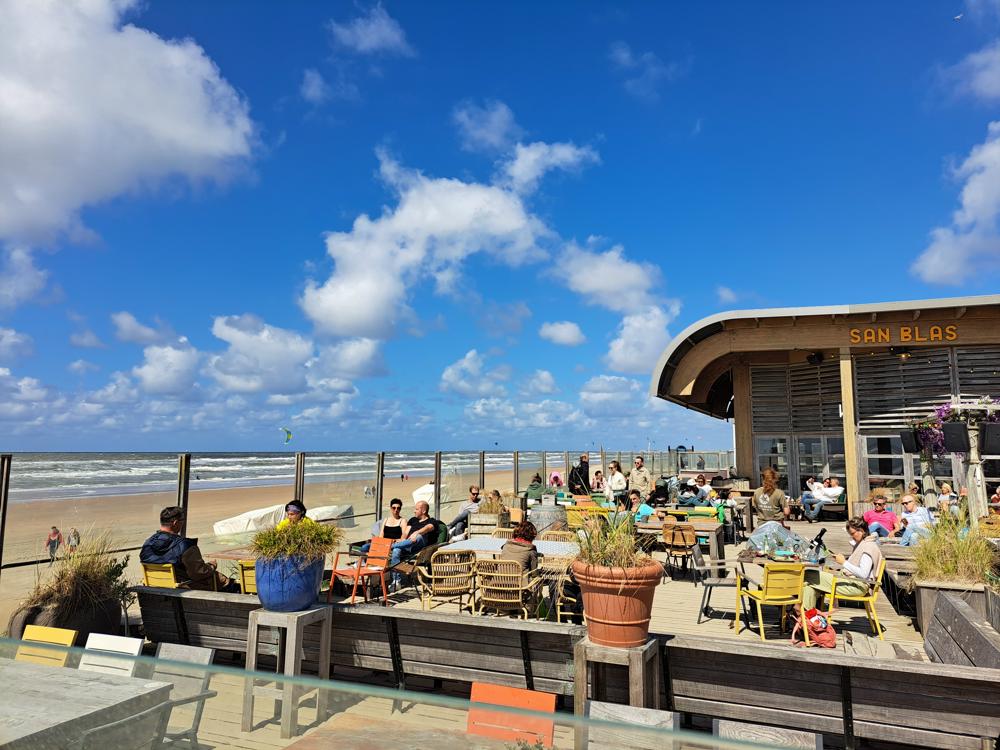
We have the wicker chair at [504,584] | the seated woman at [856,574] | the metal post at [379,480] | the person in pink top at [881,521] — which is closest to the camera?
the wicker chair at [504,584]

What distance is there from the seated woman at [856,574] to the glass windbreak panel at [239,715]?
5125 millimetres

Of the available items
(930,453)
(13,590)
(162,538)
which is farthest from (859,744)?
(930,453)

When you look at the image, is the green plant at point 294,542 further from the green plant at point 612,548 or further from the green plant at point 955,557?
the green plant at point 955,557

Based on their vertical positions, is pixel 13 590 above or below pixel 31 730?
below

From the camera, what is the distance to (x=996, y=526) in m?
9.36

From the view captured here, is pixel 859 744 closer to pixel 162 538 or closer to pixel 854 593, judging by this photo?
pixel 854 593

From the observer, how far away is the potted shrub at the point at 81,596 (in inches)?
197

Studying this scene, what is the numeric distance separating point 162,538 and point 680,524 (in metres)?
6.24

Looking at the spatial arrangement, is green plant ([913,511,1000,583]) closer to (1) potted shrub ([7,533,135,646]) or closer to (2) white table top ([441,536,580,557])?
(2) white table top ([441,536,580,557])

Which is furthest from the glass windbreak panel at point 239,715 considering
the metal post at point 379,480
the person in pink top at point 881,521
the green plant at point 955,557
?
the metal post at point 379,480

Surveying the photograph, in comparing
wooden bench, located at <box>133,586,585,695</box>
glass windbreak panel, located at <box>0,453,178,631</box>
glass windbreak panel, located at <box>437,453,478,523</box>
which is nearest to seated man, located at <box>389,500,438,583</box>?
wooden bench, located at <box>133,586,585,695</box>

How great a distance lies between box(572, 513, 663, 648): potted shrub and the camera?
3.72 metres

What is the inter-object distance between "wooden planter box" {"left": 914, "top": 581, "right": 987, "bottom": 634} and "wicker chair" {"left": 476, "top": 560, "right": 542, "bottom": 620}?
3.50 m

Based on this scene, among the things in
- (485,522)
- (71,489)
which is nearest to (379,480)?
(485,522)
